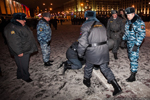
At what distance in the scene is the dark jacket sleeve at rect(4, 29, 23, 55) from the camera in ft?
8.69

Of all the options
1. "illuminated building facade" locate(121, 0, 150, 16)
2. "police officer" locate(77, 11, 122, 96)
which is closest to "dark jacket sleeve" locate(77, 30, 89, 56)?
"police officer" locate(77, 11, 122, 96)

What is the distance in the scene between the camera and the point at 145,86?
9.14ft

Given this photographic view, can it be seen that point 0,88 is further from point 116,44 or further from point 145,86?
point 116,44

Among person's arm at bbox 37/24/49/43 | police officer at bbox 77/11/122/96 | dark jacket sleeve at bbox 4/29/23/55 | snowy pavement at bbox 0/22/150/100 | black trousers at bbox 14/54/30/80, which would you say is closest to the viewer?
police officer at bbox 77/11/122/96

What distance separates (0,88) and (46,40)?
201 cm

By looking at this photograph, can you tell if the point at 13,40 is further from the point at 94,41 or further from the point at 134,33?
the point at 134,33

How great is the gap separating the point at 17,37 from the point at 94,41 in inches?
74.8

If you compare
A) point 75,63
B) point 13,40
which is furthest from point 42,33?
point 75,63

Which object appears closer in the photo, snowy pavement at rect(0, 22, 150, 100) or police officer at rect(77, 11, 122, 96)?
police officer at rect(77, 11, 122, 96)

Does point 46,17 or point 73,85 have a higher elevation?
point 46,17

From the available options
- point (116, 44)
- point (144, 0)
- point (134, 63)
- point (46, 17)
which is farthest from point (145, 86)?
point (144, 0)

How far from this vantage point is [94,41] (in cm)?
231

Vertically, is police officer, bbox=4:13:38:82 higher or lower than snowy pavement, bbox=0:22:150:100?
higher

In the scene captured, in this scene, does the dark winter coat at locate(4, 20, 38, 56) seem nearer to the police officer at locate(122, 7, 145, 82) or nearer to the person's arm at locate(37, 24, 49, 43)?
the person's arm at locate(37, 24, 49, 43)
